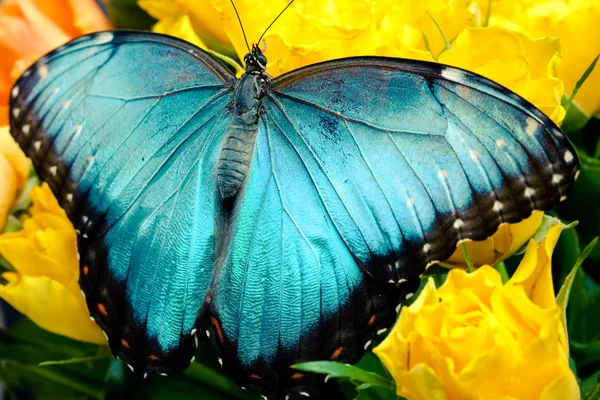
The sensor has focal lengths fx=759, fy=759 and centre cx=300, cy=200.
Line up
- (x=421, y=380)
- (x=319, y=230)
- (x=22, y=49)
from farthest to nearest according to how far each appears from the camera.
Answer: (x=22, y=49) < (x=319, y=230) < (x=421, y=380)

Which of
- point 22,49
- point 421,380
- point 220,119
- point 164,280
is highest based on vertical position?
point 22,49

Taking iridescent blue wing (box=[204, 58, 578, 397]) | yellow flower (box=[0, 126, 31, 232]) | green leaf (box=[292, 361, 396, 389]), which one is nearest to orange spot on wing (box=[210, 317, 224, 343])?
iridescent blue wing (box=[204, 58, 578, 397])

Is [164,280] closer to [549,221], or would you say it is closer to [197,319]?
[197,319]

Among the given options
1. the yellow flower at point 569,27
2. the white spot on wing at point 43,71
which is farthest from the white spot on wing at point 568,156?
the white spot on wing at point 43,71

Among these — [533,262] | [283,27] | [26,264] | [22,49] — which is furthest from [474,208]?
[22,49]

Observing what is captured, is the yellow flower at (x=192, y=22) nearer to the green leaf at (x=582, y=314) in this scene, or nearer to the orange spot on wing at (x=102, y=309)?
the orange spot on wing at (x=102, y=309)

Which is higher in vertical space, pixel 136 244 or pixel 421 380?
pixel 136 244
